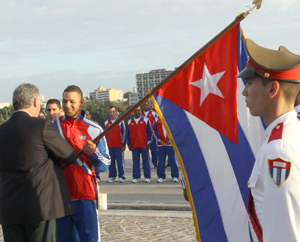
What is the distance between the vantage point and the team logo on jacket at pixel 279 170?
180cm

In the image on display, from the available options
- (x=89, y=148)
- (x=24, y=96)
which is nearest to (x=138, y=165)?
(x=89, y=148)

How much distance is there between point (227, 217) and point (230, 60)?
1448mm

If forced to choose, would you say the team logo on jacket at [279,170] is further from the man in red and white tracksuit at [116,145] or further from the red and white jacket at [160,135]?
the man in red and white tracksuit at [116,145]

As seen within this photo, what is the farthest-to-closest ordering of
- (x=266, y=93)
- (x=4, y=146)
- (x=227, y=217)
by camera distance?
1. (x=227, y=217)
2. (x=4, y=146)
3. (x=266, y=93)

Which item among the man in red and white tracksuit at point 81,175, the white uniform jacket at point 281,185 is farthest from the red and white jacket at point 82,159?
the white uniform jacket at point 281,185

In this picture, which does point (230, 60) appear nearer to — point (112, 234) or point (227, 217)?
point (227, 217)

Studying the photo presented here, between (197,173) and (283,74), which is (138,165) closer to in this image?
(197,173)

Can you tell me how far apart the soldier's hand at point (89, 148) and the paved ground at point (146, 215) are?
238 cm

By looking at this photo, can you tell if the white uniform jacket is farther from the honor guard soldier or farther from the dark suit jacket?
the dark suit jacket

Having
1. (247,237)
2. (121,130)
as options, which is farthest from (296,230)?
(121,130)

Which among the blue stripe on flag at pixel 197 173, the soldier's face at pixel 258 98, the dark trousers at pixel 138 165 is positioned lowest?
the dark trousers at pixel 138 165

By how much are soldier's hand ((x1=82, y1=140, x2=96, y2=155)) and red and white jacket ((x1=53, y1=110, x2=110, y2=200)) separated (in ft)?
0.26

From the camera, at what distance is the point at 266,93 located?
2.14 m

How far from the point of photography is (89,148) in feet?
13.5
